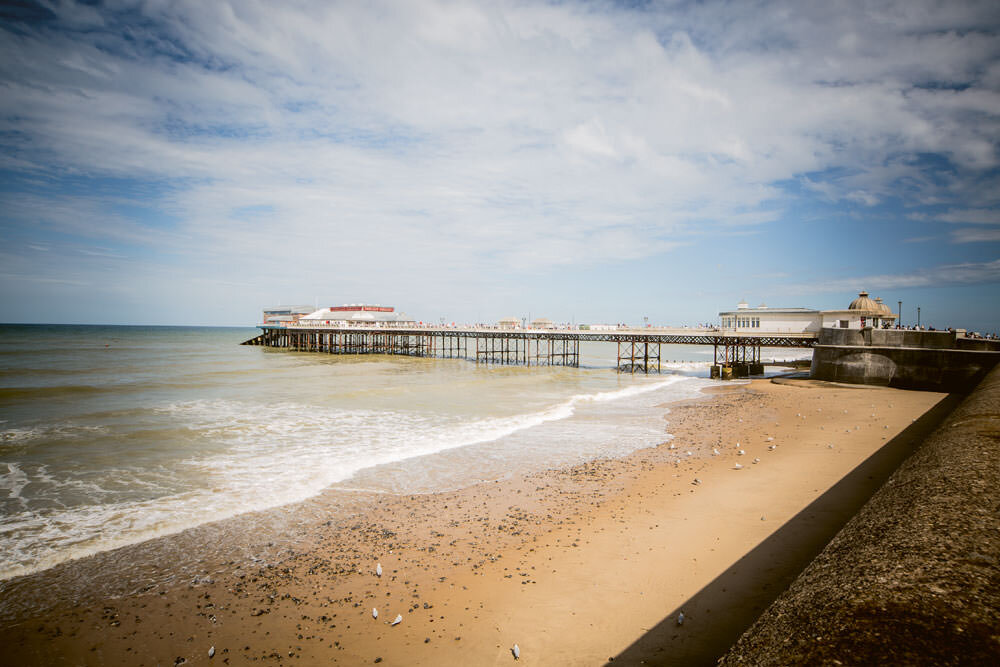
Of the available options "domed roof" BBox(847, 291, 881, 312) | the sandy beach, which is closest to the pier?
"domed roof" BBox(847, 291, 881, 312)

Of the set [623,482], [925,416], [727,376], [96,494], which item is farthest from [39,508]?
[727,376]

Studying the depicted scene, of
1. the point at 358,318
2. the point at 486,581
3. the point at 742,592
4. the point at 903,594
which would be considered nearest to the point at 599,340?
the point at 358,318

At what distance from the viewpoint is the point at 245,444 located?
1463cm

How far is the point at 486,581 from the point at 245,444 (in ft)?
36.2

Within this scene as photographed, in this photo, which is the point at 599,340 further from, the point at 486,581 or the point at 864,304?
the point at 486,581

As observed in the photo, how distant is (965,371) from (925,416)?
11.1 m

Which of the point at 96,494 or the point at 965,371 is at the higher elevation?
the point at 965,371

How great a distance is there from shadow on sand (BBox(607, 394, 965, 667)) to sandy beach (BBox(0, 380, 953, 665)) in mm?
22

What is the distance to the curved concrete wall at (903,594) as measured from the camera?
2.27 meters

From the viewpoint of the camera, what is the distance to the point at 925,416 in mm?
15852

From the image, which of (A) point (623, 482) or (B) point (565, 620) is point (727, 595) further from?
(A) point (623, 482)

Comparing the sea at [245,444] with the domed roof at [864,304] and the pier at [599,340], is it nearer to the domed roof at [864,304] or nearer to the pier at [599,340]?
the pier at [599,340]

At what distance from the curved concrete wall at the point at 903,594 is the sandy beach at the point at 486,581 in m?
2.01

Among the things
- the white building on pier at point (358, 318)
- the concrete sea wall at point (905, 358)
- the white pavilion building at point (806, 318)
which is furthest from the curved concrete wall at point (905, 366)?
the white building on pier at point (358, 318)
